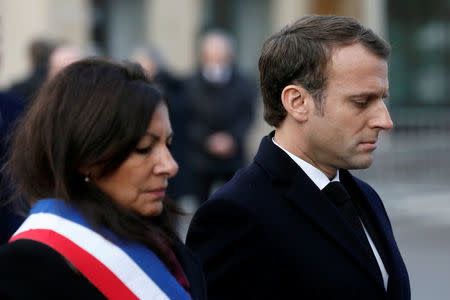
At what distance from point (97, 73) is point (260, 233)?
69cm

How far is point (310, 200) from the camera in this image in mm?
3059

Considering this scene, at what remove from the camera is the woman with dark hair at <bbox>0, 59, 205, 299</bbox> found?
242 cm

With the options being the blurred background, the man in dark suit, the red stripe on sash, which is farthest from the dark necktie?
the blurred background

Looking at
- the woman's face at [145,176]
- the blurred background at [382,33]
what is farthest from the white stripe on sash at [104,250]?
the blurred background at [382,33]

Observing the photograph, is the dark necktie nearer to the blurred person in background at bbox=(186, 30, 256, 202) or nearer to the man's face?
the man's face

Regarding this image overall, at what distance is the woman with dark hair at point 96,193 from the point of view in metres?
2.42

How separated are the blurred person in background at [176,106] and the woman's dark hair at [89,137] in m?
6.91

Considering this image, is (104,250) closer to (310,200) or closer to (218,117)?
(310,200)

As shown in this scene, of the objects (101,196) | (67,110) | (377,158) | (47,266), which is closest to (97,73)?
(67,110)

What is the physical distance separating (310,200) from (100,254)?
2.70ft

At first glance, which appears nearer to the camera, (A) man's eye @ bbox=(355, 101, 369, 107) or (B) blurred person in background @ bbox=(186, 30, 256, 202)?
(A) man's eye @ bbox=(355, 101, 369, 107)

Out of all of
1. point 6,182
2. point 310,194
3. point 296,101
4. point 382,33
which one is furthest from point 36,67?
point 382,33

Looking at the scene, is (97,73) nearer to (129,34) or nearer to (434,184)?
(434,184)

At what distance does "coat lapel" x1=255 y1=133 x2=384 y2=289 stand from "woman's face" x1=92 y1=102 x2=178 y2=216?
1.78 feet
